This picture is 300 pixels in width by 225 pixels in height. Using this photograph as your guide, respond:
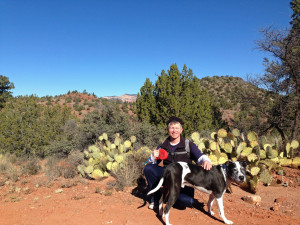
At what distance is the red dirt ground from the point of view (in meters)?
3.55

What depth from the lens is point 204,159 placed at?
370 centimetres

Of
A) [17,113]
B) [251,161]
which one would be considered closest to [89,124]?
[17,113]

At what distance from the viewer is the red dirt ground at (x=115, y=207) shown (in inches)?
140

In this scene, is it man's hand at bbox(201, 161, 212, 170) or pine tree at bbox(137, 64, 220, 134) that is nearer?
man's hand at bbox(201, 161, 212, 170)

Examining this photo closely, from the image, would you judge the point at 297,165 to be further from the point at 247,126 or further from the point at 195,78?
the point at 195,78

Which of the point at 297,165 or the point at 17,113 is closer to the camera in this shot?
the point at 297,165

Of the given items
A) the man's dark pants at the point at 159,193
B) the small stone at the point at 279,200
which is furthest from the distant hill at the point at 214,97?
the man's dark pants at the point at 159,193

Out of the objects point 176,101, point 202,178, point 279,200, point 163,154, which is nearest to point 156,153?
point 163,154

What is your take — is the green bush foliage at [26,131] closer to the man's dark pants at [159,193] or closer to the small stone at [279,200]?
the man's dark pants at [159,193]

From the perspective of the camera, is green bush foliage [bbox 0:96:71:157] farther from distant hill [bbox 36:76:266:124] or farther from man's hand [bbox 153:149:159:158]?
man's hand [bbox 153:149:159:158]

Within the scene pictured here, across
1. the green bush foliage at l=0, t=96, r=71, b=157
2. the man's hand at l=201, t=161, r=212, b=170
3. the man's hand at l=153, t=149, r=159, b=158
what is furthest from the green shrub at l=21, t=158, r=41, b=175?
the man's hand at l=201, t=161, r=212, b=170

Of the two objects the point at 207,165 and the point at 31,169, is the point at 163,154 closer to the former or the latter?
the point at 207,165

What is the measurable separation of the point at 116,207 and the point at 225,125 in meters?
12.3

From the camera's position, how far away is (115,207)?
4074mm
